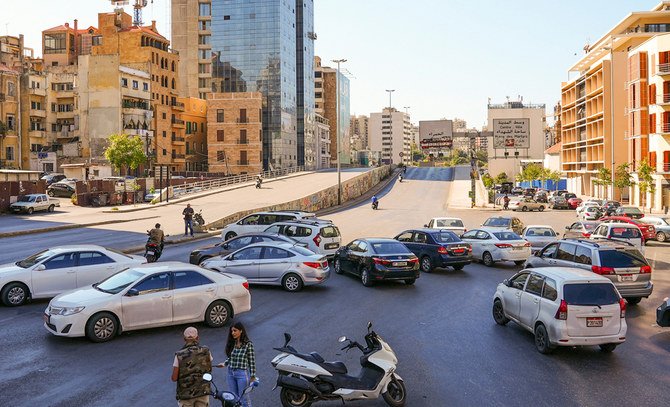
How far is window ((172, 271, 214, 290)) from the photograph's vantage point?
12.5 metres

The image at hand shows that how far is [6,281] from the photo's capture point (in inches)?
563

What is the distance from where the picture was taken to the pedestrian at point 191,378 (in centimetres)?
674

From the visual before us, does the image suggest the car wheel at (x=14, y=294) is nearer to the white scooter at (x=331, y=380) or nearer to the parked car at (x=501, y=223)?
the white scooter at (x=331, y=380)

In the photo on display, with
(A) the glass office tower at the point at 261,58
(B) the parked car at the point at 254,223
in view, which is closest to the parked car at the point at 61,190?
(B) the parked car at the point at 254,223

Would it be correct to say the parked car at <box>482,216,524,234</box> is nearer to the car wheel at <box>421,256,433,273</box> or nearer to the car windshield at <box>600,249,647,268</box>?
the car wheel at <box>421,256,433,273</box>

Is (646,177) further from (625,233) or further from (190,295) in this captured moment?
(190,295)

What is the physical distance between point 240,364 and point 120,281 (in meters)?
5.86

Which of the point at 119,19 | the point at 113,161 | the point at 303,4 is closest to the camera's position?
the point at 113,161

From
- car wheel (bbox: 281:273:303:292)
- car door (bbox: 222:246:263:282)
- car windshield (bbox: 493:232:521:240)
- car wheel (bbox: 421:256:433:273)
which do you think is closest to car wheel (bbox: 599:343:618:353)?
car wheel (bbox: 281:273:303:292)

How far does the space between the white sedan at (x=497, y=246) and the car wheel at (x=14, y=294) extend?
16.4 metres

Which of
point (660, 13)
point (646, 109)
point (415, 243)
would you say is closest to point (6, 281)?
point (415, 243)

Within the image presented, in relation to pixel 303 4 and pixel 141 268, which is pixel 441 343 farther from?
pixel 303 4

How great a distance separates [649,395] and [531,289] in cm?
337

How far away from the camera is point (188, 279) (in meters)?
12.6
